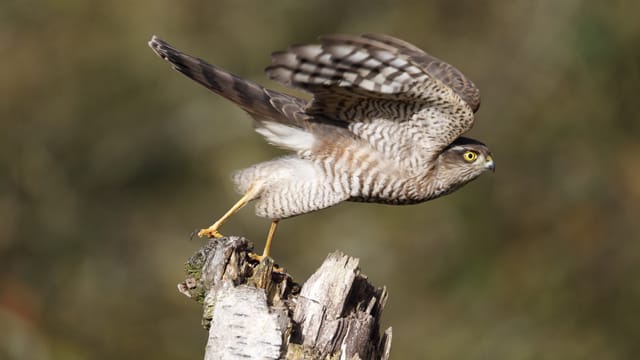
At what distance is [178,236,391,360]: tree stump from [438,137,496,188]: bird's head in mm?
1616

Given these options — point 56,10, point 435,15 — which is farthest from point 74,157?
point 435,15

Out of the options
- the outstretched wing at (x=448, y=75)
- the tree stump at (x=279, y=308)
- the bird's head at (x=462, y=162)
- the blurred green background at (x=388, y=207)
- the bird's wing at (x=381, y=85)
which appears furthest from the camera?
the blurred green background at (x=388, y=207)

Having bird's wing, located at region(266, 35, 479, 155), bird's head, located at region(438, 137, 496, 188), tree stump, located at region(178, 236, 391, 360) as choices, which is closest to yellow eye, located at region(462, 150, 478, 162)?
bird's head, located at region(438, 137, 496, 188)

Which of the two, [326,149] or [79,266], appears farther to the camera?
[79,266]

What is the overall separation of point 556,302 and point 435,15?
11.9 feet

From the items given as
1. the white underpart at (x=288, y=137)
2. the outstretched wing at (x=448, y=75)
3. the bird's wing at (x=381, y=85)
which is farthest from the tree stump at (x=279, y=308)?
the outstretched wing at (x=448, y=75)

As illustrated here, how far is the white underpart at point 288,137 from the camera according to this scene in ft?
20.7

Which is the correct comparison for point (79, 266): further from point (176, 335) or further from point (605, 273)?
point (605, 273)

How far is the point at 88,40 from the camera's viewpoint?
39.9 ft

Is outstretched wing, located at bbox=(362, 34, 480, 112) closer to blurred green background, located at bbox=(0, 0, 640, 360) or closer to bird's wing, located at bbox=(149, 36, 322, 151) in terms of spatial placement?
bird's wing, located at bbox=(149, 36, 322, 151)

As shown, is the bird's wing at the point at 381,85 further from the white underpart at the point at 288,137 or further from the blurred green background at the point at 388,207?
the blurred green background at the point at 388,207

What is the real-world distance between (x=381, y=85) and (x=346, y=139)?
2.31 feet

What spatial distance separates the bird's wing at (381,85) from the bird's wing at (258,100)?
16 centimetres

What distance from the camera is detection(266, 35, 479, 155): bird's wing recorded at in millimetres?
5316
